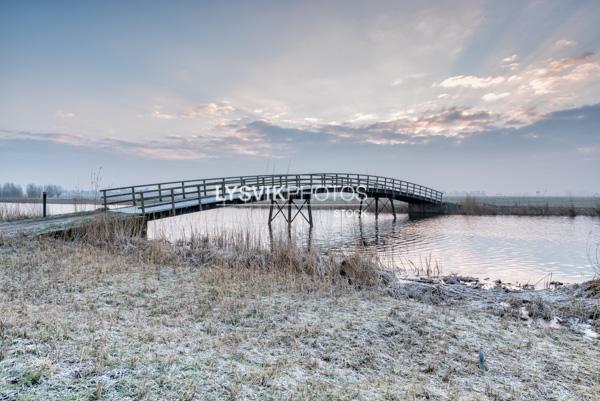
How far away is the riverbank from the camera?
3.31m

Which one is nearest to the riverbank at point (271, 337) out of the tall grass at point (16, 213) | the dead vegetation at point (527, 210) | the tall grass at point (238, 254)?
the tall grass at point (238, 254)

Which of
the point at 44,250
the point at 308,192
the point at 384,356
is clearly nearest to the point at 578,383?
the point at 384,356

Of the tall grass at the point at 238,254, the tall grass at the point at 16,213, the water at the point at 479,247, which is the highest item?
the tall grass at the point at 16,213

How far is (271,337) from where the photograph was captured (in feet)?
15.2

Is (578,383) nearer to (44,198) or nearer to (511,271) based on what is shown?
(511,271)

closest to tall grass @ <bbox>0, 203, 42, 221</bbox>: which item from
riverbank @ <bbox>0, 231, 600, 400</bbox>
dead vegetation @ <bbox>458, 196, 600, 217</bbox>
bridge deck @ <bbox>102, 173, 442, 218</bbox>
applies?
bridge deck @ <bbox>102, 173, 442, 218</bbox>

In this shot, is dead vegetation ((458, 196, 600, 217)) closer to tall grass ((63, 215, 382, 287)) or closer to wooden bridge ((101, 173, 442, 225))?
wooden bridge ((101, 173, 442, 225))

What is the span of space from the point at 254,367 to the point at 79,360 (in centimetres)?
180

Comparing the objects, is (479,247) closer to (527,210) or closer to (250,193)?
(250,193)

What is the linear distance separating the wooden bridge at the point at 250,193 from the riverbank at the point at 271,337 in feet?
25.6

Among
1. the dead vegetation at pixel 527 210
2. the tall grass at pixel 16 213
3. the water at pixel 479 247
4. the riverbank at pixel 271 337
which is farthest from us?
the dead vegetation at pixel 527 210

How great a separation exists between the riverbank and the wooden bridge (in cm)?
779

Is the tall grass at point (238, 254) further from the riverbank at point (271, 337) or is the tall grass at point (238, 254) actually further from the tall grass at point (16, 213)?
the tall grass at point (16, 213)

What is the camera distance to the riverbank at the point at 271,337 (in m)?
3.31
